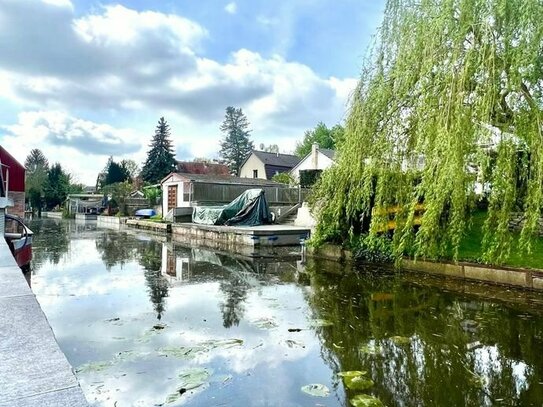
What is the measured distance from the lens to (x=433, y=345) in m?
3.99

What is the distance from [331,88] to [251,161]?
27915 millimetres

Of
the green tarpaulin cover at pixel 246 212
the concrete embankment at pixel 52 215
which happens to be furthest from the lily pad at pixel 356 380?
the concrete embankment at pixel 52 215

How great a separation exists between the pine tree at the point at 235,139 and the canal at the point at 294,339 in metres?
44.0

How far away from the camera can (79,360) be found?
352cm

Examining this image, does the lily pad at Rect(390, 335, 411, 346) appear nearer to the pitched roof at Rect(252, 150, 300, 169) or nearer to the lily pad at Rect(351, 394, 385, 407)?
the lily pad at Rect(351, 394, 385, 407)

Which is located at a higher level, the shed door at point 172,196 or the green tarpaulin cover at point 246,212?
the shed door at point 172,196

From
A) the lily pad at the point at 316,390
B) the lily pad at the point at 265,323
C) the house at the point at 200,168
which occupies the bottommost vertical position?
the lily pad at the point at 265,323

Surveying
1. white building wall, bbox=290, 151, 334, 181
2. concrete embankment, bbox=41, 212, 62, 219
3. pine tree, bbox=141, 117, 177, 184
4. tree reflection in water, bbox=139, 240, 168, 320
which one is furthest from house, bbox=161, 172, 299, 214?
concrete embankment, bbox=41, 212, 62, 219

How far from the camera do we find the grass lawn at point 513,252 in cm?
686

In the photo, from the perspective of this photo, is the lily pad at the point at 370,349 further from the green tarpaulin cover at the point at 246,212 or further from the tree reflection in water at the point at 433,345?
the green tarpaulin cover at the point at 246,212

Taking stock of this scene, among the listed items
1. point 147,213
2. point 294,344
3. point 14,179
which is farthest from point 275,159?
point 294,344

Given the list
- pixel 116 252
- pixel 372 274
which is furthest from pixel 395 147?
pixel 116 252

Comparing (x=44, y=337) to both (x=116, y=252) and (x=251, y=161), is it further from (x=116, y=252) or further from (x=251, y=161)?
(x=251, y=161)

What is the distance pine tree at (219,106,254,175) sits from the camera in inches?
2019
